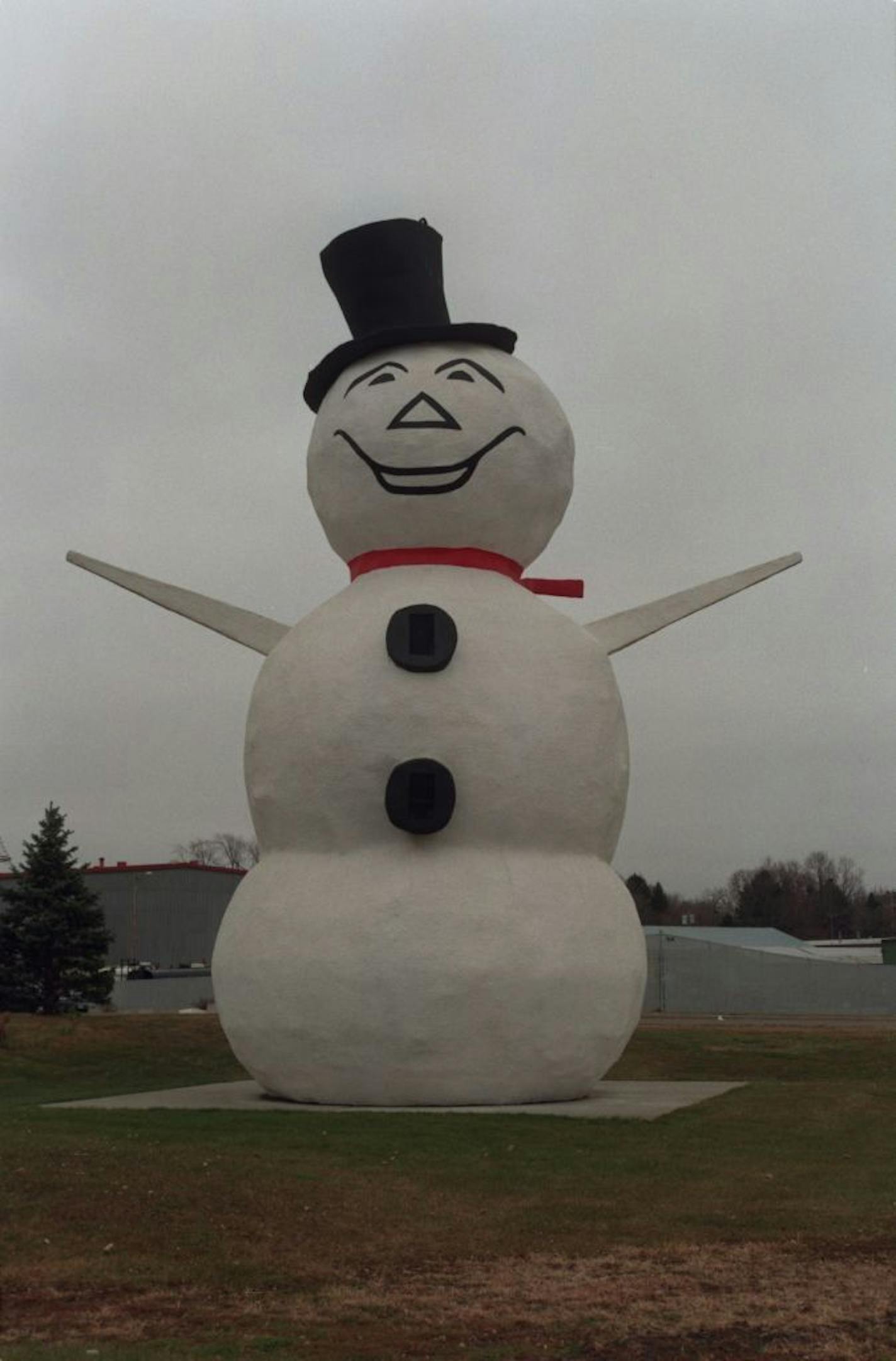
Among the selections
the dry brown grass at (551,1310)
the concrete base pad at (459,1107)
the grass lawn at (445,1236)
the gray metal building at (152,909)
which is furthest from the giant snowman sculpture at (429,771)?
the gray metal building at (152,909)

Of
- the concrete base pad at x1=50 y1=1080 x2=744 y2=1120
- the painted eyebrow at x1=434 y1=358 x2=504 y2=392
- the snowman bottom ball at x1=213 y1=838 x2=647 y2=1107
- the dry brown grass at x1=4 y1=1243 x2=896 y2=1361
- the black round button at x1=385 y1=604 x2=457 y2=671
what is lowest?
the dry brown grass at x1=4 y1=1243 x2=896 y2=1361

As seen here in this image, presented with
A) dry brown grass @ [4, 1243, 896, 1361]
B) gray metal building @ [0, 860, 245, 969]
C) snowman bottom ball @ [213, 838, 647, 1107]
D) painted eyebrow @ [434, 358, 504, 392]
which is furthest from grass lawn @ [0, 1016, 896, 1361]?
gray metal building @ [0, 860, 245, 969]

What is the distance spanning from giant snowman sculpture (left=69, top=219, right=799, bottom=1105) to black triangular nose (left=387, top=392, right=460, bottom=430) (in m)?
0.02

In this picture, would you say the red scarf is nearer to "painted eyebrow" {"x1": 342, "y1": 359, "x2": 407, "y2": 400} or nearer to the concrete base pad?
"painted eyebrow" {"x1": 342, "y1": 359, "x2": 407, "y2": 400}

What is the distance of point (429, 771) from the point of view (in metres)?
12.8

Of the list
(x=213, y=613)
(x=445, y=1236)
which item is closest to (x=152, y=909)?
(x=213, y=613)

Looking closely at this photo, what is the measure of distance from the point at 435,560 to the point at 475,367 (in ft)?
6.18

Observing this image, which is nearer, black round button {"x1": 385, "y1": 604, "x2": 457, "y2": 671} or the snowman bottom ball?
the snowman bottom ball

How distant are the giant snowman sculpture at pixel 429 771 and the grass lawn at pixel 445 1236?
1.00 metres

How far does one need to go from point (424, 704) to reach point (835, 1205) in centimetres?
575

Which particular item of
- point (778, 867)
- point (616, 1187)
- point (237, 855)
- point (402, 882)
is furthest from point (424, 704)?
point (778, 867)

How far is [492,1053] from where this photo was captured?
1266 centimetres

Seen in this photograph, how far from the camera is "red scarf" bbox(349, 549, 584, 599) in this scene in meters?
14.4

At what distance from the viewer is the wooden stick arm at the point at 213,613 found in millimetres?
15523
